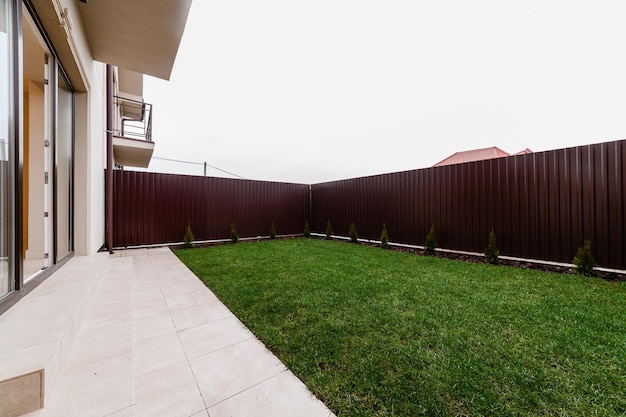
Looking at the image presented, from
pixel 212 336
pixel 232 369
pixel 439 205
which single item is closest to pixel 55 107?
pixel 212 336

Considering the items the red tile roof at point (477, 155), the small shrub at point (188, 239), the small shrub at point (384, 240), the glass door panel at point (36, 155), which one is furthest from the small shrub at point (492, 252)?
the red tile roof at point (477, 155)

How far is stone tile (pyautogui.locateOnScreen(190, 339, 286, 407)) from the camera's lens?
1.28m

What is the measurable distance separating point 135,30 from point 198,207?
4654 millimetres

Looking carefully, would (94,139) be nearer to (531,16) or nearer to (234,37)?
(234,37)

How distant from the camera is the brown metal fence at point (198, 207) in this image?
231 inches

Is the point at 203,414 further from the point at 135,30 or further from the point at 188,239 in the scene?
the point at 188,239

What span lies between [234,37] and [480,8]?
5.71 meters

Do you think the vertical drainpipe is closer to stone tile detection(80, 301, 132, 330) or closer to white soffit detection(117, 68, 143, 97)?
white soffit detection(117, 68, 143, 97)

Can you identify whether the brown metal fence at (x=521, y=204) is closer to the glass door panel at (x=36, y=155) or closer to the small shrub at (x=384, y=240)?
the small shrub at (x=384, y=240)

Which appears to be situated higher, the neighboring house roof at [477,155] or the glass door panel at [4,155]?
the neighboring house roof at [477,155]

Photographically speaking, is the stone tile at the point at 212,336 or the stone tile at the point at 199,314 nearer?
the stone tile at the point at 212,336

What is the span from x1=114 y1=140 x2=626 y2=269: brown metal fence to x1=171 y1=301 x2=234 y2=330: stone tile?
15.8ft

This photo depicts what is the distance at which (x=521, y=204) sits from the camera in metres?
4.33

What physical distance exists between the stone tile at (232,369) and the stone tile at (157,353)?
0.51ft
